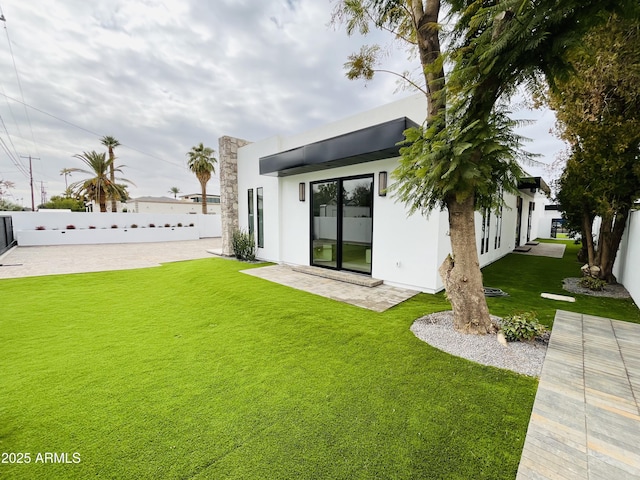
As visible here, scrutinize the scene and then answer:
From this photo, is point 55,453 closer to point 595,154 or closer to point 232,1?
point 232,1

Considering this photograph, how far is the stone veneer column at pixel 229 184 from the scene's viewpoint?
38.0ft

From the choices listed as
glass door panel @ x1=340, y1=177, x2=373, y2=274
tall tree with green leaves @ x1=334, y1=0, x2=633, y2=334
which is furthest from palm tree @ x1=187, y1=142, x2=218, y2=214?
tall tree with green leaves @ x1=334, y1=0, x2=633, y2=334

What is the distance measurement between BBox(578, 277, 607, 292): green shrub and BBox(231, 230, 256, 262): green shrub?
10.8 meters

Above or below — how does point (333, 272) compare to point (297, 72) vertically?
below

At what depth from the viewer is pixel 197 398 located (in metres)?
2.63

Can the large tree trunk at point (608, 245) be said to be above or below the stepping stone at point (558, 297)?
above

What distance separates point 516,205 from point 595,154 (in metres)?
8.15

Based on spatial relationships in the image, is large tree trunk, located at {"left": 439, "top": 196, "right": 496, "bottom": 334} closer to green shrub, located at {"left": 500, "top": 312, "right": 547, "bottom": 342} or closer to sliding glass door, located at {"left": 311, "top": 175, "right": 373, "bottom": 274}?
green shrub, located at {"left": 500, "top": 312, "right": 547, "bottom": 342}

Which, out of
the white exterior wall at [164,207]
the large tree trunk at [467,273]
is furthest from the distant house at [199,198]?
the large tree trunk at [467,273]

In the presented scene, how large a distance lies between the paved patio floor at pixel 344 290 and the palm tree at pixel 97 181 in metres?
20.6

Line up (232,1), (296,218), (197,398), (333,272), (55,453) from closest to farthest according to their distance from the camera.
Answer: (55,453) < (197,398) < (232,1) < (333,272) < (296,218)

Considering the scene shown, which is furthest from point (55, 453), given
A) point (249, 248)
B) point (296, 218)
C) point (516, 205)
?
point (516, 205)

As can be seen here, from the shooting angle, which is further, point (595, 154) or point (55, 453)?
point (595, 154)

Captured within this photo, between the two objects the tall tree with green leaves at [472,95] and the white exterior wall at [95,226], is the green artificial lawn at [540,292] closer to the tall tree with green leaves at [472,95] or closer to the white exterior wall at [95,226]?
the tall tree with green leaves at [472,95]
